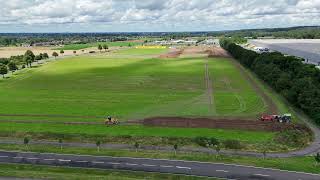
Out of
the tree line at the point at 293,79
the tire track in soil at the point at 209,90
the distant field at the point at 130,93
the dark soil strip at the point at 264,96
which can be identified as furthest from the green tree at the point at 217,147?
the dark soil strip at the point at 264,96

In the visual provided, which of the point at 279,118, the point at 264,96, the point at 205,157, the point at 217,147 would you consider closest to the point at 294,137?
the point at 279,118

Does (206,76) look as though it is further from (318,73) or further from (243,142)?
(243,142)

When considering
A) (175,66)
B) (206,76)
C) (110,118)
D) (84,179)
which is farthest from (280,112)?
(175,66)

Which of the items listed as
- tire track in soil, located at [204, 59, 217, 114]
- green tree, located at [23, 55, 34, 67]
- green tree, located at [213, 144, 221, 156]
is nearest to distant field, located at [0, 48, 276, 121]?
tire track in soil, located at [204, 59, 217, 114]

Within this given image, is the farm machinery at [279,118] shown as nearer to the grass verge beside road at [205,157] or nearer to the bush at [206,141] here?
the bush at [206,141]

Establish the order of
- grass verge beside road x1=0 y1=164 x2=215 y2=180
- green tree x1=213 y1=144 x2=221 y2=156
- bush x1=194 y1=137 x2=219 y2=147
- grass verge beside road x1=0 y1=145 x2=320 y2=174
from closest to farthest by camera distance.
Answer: grass verge beside road x1=0 y1=164 x2=215 y2=180, grass verge beside road x1=0 y1=145 x2=320 y2=174, green tree x1=213 y1=144 x2=221 y2=156, bush x1=194 y1=137 x2=219 y2=147

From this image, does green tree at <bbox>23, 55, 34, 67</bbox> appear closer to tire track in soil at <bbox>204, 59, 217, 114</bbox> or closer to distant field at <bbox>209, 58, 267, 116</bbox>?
tire track in soil at <bbox>204, 59, 217, 114</bbox>
